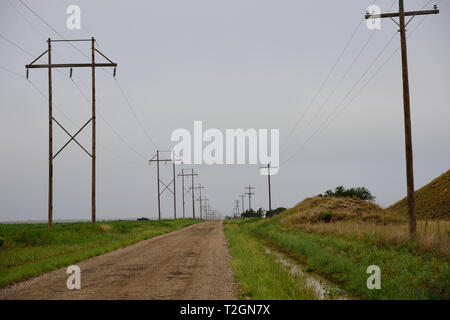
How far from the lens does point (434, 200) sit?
37.6m

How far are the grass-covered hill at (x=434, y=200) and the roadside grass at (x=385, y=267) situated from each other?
19.1 meters

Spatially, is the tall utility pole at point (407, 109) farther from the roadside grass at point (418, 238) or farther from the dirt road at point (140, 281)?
the dirt road at point (140, 281)

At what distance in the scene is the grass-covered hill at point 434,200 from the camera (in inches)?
1368

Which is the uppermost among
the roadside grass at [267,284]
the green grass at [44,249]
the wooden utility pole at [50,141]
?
the wooden utility pole at [50,141]

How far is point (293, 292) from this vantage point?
9008 millimetres

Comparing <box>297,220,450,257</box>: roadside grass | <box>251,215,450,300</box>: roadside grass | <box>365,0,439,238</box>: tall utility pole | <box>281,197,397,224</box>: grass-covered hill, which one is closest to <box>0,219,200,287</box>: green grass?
<box>251,215,450,300</box>: roadside grass

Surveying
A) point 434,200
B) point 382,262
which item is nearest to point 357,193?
point 434,200

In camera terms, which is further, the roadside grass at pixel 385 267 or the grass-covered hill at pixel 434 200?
the grass-covered hill at pixel 434 200

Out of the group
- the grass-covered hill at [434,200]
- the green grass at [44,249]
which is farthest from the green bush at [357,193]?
the green grass at [44,249]

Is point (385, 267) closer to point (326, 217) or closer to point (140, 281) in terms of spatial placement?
point (140, 281)

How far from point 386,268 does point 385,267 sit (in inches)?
4.7

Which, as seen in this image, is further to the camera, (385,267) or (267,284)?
(385,267)

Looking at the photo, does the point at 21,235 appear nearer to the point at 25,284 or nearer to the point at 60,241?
the point at 60,241

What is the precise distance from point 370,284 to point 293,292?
3.40 m
